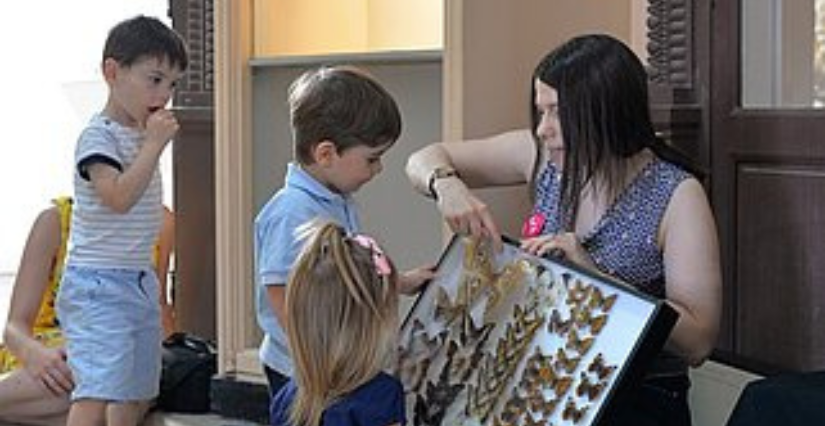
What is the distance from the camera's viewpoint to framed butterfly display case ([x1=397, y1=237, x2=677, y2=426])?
183 cm

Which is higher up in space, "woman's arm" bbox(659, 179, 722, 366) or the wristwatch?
the wristwatch

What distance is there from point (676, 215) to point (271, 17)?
1307 mm

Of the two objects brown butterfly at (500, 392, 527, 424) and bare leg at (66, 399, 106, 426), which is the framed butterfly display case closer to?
brown butterfly at (500, 392, 527, 424)

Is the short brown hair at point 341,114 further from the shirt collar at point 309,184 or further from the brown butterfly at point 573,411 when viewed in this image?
the brown butterfly at point 573,411

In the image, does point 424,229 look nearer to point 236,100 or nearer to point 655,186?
point 236,100

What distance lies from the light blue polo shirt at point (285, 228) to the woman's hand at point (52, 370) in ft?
3.61

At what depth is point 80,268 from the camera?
9.46 ft

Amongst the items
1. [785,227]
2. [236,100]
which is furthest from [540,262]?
[236,100]

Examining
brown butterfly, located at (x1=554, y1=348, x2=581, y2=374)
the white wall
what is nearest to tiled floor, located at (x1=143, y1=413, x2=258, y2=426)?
brown butterfly, located at (x1=554, y1=348, x2=581, y2=374)

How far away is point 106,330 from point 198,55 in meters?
0.98

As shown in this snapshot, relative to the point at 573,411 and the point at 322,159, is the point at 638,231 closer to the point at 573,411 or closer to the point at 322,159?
the point at 573,411

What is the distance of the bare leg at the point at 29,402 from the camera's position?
3.27m

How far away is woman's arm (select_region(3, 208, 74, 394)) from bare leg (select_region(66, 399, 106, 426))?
0.32 m

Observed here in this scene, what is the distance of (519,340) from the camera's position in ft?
6.57
